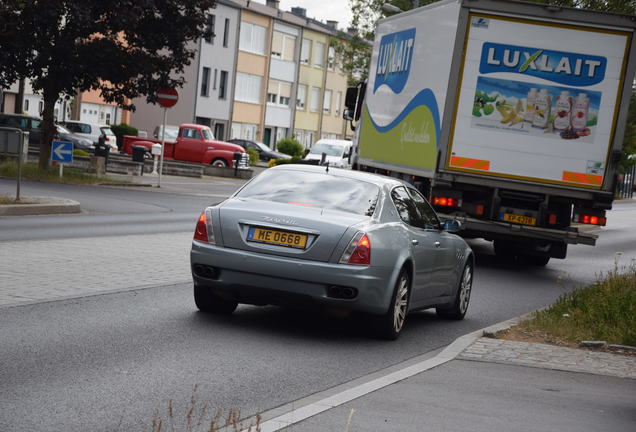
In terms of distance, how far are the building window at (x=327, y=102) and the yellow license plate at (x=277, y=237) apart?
79551mm

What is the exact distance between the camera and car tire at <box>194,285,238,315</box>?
10266 mm

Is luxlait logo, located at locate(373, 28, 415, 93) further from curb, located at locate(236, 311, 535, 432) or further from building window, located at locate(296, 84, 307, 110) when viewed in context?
building window, located at locate(296, 84, 307, 110)

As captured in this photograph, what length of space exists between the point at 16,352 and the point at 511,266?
43.9 ft

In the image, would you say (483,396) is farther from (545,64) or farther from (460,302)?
(545,64)

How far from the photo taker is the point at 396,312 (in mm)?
9898

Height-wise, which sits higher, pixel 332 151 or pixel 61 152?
pixel 61 152

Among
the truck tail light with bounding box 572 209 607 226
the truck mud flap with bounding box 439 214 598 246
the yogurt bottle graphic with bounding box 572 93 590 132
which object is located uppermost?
the yogurt bottle graphic with bounding box 572 93 590 132

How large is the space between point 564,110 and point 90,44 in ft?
54.1

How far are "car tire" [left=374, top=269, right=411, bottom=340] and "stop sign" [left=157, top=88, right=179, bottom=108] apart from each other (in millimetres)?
22464

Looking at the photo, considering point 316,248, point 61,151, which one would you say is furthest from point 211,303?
point 61,151

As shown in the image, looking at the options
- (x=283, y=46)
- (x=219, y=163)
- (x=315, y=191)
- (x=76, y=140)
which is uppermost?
(x=283, y=46)

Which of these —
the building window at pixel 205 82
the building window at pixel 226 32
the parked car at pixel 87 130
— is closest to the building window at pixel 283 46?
the building window at pixel 226 32

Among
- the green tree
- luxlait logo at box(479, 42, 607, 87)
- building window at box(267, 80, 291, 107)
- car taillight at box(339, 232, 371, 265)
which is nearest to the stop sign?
the green tree

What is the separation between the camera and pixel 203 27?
32938 mm
